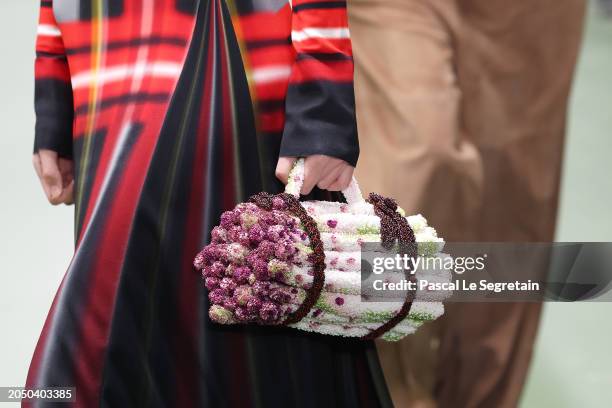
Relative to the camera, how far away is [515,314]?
1.35 m

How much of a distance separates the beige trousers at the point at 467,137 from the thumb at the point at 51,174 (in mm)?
430

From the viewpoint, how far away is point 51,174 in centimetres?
104

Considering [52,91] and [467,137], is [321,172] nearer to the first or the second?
[52,91]

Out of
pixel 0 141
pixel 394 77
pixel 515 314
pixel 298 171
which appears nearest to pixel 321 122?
pixel 298 171

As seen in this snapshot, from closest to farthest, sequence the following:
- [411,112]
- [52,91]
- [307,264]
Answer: [307,264] → [52,91] → [411,112]

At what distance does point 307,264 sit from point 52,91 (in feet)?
1.23

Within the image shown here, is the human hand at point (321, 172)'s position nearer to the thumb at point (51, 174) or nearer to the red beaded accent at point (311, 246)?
the red beaded accent at point (311, 246)

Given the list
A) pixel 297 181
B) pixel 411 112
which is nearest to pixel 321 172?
pixel 297 181

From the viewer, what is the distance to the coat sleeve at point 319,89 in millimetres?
885

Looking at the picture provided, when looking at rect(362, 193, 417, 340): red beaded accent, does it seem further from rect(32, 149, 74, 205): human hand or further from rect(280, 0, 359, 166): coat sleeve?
rect(32, 149, 74, 205): human hand

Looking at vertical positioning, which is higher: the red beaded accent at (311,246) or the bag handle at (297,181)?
the bag handle at (297,181)

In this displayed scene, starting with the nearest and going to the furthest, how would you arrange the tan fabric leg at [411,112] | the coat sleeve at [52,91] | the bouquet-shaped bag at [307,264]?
the bouquet-shaped bag at [307,264], the coat sleeve at [52,91], the tan fabric leg at [411,112]

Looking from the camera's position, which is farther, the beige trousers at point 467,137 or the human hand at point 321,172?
the beige trousers at point 467,137

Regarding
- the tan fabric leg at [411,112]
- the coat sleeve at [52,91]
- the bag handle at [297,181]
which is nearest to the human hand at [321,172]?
the bag handle at [297,181]
